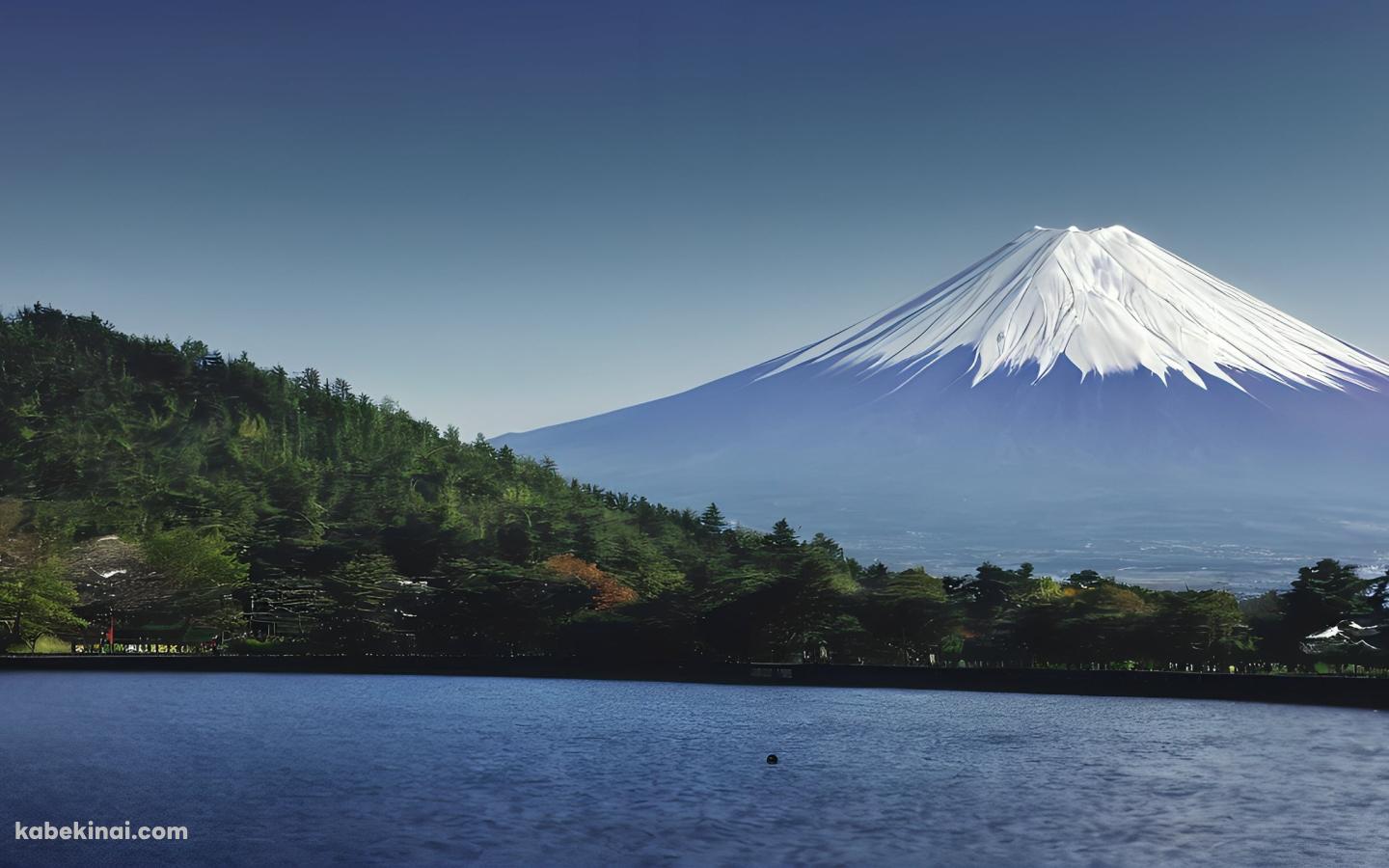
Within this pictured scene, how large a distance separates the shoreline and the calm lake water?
256cm

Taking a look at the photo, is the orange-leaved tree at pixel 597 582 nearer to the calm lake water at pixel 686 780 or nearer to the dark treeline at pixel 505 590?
the dark treeline at pixel 505 590

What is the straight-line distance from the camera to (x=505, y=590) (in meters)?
88.6

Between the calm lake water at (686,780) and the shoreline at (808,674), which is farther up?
the shoreline at (808,674)

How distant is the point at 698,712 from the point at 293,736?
58.1 ft

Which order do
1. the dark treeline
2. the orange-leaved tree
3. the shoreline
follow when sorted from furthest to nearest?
1. the orange-leaved tree
2. the dark treeline
3. the shoreline

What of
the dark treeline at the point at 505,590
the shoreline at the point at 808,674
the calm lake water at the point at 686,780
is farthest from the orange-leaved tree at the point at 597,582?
the calm lake water at the point at 686,780

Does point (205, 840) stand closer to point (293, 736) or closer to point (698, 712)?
point (293, 736)

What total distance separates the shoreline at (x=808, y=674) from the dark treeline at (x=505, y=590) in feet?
9.28

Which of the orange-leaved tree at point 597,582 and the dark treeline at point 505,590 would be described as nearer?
the dark treeline at point 505,590

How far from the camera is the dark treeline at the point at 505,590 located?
7438 cm

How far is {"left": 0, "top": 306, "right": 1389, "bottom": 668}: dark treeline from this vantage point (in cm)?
7438

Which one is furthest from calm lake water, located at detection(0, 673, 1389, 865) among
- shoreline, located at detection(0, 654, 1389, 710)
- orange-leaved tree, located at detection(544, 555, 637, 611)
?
orange-leaved tree, located at detection(544, 555, 637, 611)

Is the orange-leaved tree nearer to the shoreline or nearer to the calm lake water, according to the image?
the shoreline

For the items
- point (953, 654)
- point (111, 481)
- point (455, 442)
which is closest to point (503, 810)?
point (953, 654)
